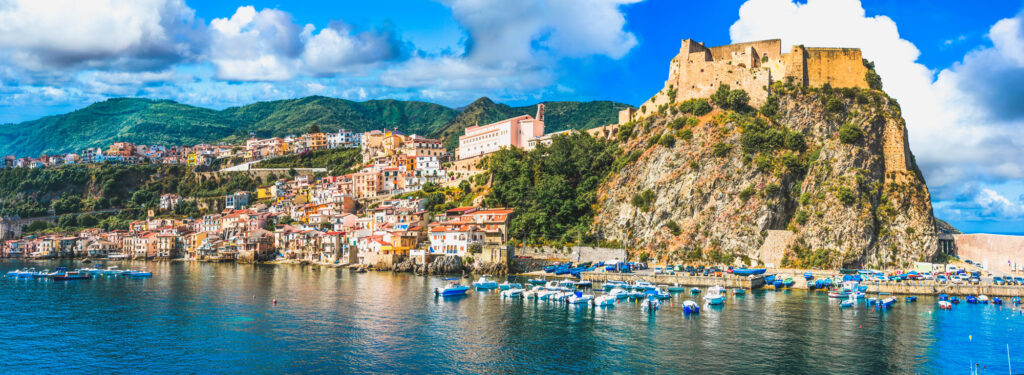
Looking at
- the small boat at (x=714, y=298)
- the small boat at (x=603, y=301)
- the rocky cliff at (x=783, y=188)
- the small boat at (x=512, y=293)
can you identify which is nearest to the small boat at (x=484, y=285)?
the small boat at (x=512, y=293)

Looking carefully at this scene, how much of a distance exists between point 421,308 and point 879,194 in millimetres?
38773

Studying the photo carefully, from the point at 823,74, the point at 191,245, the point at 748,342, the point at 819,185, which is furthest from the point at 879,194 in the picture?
the point at 191,245

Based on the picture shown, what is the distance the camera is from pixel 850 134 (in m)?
55.0

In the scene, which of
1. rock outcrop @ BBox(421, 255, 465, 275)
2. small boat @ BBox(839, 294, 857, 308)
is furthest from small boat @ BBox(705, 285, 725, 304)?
rock outcrop @ BBox(421, 255, 465, 275)

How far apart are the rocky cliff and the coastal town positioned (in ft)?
45.2

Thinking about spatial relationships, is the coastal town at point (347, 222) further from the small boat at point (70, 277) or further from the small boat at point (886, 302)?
the small boat at point (886, 302)

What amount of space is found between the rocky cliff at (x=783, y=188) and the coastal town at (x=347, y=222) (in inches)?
543

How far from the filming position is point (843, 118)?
57906mm

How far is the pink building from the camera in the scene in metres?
83.2

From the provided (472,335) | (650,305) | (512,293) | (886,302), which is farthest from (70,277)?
(886,302)

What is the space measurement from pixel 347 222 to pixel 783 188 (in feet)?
159

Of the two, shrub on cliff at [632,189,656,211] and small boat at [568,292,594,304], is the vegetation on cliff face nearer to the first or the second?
shrub on cliff at [632,189,656,211]

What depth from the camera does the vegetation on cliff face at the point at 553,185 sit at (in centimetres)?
6128

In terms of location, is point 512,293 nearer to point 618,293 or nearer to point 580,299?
point 580,299
